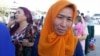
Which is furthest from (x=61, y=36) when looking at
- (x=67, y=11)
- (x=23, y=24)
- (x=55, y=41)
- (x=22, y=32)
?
(x=23, y=24)

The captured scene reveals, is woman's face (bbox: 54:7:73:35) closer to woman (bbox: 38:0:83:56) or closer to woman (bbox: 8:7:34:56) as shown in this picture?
woman (bbox: 38:0:83:56)

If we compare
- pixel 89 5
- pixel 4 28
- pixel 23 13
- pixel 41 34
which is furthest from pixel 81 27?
pixel 89 5

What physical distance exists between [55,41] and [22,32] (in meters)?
1.26

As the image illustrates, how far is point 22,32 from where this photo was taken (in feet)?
12.5

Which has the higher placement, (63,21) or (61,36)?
(63,21)

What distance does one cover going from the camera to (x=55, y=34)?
2.65 meters

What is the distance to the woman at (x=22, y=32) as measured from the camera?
3750 mm

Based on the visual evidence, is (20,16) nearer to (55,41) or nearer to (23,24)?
(23,24)

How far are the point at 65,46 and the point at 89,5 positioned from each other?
37206 mm

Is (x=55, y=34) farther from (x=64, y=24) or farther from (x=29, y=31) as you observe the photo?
(x=29, y=31)

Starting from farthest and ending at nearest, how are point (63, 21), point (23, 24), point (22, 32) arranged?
point (23, 24) → point (22, 32) → point (63, 21)

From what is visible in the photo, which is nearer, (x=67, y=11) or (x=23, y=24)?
(x=67, y=11)

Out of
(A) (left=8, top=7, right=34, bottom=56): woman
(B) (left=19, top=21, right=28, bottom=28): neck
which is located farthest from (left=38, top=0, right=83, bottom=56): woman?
(B) (left=19, top=21, right=28, bottom=28): neck

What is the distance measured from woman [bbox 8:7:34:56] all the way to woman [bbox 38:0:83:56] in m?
1.06
